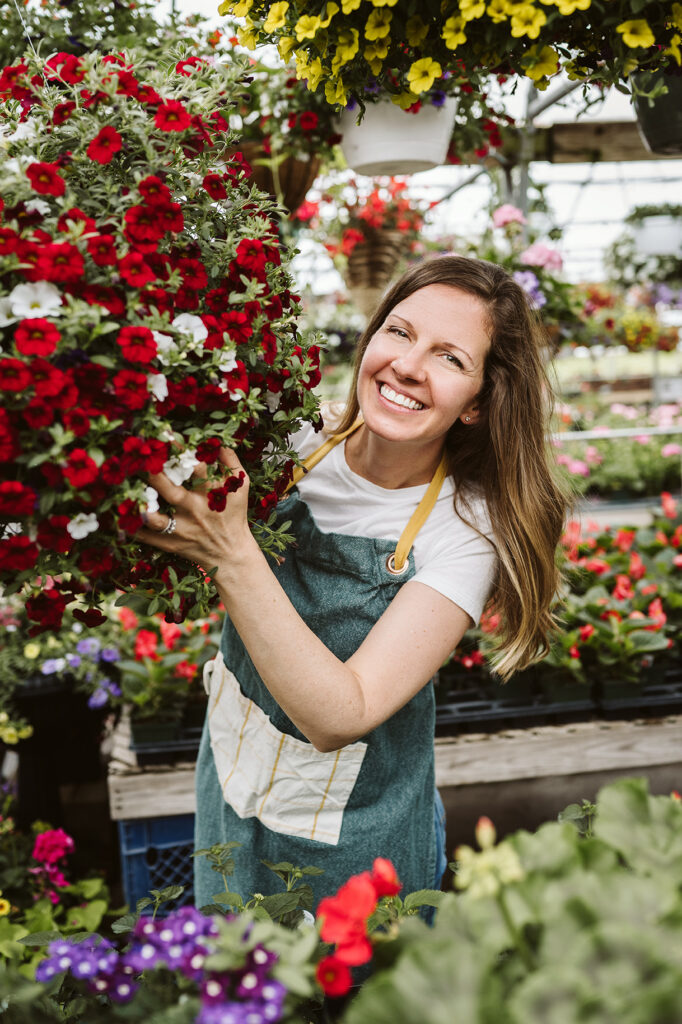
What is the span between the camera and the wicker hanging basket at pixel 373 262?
10.4 ft

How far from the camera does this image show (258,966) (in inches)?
20.2

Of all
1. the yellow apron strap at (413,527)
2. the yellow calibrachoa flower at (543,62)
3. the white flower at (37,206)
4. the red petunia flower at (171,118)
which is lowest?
the yellow apron strap at (413,527)

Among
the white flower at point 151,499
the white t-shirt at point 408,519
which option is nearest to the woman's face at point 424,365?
the white t-shirt at point 408,519

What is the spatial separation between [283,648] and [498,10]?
27.0 inches

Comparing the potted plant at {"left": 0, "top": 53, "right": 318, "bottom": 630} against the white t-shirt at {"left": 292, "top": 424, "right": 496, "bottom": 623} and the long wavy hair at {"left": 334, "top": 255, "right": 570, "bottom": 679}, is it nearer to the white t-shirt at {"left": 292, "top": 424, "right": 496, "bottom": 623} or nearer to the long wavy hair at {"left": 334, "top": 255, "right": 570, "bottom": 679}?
the white t-shirt at {"left": 292, "top": 424, "right": 496, "bottom": 623}

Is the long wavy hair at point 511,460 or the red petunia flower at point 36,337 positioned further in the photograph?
the long wavy hair at point 511,460

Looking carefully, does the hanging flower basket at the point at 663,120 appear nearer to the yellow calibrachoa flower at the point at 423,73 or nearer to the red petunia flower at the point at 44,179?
the yellow calibrachoa flower at the point at 423,73

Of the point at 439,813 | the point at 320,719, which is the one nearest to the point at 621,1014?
the point at 320,719

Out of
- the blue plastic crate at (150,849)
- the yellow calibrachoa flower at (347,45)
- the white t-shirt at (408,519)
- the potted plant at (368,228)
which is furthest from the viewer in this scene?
the potted plant at (368,228)

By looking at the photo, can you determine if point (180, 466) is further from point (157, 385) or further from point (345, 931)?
point (345, 931)

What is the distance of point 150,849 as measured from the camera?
192 cm

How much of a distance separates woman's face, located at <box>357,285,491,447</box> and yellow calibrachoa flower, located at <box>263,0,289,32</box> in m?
0.46

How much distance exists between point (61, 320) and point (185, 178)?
11.9 inches

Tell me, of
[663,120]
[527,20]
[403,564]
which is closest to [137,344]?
[527,20]
